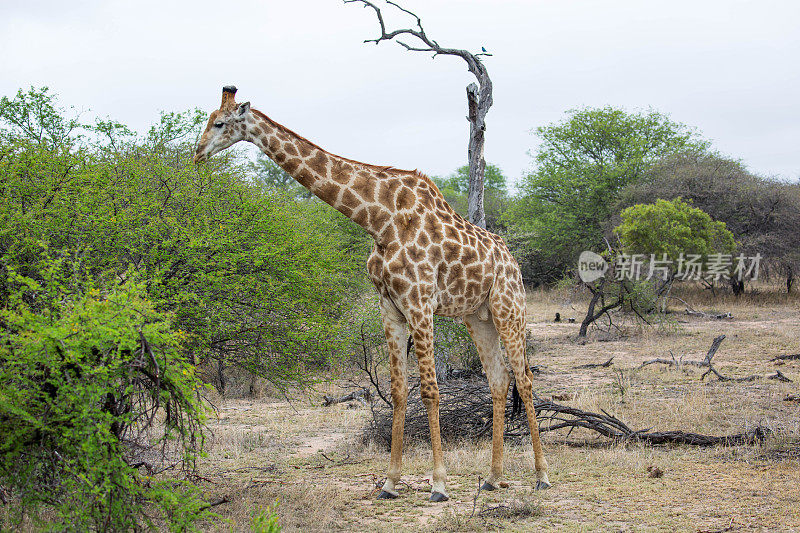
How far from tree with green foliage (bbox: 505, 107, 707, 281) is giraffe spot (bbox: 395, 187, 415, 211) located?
77.0 feet

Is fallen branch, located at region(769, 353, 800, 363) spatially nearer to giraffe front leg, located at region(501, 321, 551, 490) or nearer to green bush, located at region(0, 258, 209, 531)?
giraffe front leg, located at region(501, 321, 551, 490)

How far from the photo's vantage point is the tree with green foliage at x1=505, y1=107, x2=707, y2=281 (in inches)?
1222

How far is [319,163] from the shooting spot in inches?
250

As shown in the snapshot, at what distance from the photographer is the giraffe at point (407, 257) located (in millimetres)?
6176

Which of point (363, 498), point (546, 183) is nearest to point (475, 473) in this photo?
point (363, 498)

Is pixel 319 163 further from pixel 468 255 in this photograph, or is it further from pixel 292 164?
pixel 468 255

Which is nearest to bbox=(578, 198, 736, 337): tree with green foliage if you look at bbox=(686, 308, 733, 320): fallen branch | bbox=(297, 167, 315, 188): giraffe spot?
bbox=(686, 308, 733, 320): fallen branch

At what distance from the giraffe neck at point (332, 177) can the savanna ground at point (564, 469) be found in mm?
2243

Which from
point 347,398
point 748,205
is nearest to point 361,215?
point 347,398

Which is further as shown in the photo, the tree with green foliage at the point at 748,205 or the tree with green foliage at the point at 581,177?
the tree with green foliage at the point at 581,177

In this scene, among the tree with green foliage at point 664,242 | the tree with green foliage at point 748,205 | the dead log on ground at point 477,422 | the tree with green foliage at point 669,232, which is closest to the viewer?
the dead log on ground at point 477,422

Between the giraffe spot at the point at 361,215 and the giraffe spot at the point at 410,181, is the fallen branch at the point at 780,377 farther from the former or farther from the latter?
the giraffe spot at the point at 361,215

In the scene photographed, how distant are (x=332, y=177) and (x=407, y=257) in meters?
1.01

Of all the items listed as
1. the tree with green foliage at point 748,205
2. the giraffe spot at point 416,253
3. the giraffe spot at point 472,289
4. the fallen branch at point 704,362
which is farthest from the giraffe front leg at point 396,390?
the tree with green foliage at point 748,205
